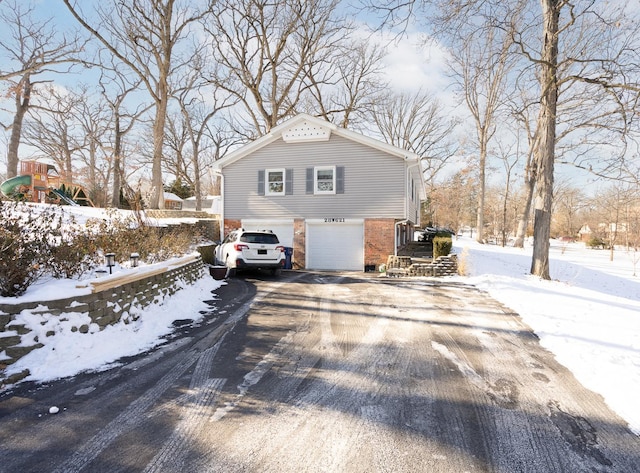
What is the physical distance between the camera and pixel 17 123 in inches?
805

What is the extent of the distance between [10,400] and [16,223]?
261 cm

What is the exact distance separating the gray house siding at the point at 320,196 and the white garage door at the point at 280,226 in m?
0.25

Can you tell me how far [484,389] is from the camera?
3338 millimetres

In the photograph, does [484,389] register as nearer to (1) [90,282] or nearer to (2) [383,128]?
(1) [90,282]

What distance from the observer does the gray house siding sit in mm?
13453

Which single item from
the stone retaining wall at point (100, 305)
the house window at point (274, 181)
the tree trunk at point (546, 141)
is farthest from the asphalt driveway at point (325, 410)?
the house window at point (274, 181)

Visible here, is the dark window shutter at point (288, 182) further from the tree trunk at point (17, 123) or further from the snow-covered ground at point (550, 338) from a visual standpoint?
the tree trunk at point (17, 123)

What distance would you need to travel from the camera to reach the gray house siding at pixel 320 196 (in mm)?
13453

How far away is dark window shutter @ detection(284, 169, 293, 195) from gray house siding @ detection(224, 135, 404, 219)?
0.14 feet

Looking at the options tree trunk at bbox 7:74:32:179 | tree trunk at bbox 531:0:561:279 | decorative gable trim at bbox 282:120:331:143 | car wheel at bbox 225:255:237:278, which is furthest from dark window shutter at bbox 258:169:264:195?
tree trunk at bbox 7:74:32:179

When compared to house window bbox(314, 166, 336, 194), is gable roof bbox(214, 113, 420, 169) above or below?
above

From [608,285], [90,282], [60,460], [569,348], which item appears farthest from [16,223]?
[608,285]

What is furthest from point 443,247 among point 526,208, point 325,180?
point 526,208

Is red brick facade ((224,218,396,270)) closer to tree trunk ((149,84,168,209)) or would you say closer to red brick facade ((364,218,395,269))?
red brick facade ((364,218,395,269))
